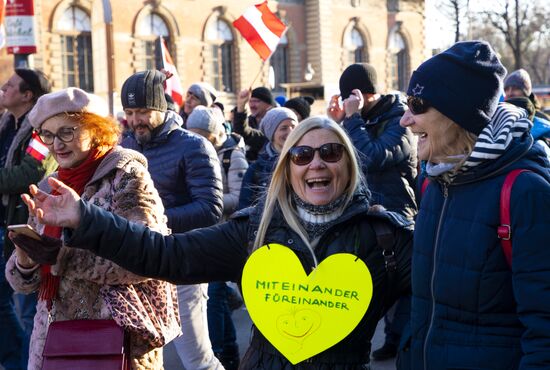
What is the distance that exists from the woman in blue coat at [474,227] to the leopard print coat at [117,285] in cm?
121

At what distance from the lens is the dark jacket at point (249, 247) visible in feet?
9.21

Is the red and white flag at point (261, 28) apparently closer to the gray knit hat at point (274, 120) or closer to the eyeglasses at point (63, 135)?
the gray knit hat at point (274, 120)

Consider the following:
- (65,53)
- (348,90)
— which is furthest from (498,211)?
(65,53)

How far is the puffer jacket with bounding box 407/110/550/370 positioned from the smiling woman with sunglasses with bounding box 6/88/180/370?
132cm

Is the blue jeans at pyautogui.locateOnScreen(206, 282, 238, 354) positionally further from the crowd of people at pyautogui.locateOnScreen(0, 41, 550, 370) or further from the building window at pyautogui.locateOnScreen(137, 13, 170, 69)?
the building window at pyautogui.locateOnScreen(137, 13, 170, 69)

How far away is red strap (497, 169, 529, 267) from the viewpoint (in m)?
2.34

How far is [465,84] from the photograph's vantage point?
259 centimetres

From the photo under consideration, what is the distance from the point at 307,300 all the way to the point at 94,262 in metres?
1.02

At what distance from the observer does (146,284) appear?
11.6ft

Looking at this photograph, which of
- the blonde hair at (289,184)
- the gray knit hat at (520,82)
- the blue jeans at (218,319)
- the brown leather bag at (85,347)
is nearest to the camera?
the blonde hair at (289,184)

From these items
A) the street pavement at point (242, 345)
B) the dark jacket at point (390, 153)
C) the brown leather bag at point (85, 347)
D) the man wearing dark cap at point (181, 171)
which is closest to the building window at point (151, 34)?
the street pavement at point (242, 345)

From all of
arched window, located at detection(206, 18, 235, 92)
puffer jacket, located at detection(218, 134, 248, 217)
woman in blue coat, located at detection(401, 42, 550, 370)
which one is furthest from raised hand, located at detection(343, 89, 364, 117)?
arched window, located at detection(206, 18, 235, 92)

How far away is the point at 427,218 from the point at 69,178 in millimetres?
1660

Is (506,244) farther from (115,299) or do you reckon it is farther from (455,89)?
(115,299)
